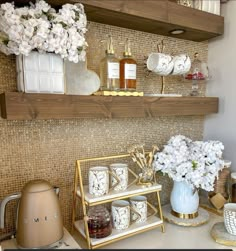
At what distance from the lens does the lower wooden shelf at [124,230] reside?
0.85m

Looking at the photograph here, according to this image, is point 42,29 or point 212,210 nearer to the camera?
point 42,29

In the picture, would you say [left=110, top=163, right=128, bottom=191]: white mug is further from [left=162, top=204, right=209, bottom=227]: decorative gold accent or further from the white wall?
the white wall

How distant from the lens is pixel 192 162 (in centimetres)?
100

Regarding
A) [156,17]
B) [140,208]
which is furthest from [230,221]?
[156,17]

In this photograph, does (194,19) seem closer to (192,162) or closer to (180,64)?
(180,64)

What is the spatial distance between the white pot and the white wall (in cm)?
88

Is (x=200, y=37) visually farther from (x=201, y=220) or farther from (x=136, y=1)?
(x=201, y=220)

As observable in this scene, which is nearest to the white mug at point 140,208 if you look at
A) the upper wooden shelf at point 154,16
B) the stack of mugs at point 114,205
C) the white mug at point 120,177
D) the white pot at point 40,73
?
the stack of mugs at point 114,205

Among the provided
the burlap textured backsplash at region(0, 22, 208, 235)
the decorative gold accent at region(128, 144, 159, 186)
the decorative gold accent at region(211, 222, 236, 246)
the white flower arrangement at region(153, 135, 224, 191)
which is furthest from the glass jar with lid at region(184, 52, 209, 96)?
the decorative gold accent at region(211, 222, 236, 246)

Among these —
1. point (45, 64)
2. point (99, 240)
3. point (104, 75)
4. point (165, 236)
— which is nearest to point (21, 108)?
point (45, 64)

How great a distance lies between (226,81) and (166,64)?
428mm

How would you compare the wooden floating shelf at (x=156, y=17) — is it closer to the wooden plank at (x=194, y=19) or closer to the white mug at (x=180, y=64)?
the wooden plank at (x=194, y=19)

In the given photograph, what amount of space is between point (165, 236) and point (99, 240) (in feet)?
0.97

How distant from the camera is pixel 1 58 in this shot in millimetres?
829
